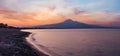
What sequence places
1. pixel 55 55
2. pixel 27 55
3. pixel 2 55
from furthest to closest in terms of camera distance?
pixel 55 55 < pixel 27 55 < pixel 2 55

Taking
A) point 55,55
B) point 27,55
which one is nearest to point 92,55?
point 55,55

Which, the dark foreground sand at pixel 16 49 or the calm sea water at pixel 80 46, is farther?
the calm sea water at pixel 80 46

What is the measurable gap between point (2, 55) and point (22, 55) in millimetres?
1973

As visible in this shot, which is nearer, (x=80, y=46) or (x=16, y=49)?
(x=16, y=49)

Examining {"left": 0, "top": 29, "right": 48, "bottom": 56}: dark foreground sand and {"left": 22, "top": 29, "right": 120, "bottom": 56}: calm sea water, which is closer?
{"left": 0, "top": 29, "right": 48, "bottom": 56}: dark foreground sand

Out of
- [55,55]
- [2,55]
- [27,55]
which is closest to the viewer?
[2,55]

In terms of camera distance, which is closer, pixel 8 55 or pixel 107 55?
pixel 8 55

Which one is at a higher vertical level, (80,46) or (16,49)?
(16,49)

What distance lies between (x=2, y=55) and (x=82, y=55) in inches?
447

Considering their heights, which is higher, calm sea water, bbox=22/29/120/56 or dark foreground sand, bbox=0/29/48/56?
dark foreground sand, bbox=0/29/48/56

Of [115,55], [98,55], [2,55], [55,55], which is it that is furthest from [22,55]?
[115,55]

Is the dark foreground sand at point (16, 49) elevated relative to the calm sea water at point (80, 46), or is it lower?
elevated

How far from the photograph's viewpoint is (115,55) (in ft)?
84.1

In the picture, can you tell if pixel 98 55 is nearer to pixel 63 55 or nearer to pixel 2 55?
pixel 63 55
